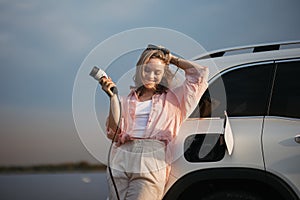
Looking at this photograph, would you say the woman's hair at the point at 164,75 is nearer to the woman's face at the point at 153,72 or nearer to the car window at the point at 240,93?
the woman's face at the point at 153,72

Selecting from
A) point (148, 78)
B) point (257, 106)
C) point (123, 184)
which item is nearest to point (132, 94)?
point (148, 78)

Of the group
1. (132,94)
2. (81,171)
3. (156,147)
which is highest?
(132,94)

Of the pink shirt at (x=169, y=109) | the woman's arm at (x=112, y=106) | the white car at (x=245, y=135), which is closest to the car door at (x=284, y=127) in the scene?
the white car at (x=245, y=135)

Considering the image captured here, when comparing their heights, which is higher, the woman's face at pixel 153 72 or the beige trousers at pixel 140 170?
the woman's face at pixel 153 72

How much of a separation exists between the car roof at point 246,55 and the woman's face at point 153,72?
312 mm

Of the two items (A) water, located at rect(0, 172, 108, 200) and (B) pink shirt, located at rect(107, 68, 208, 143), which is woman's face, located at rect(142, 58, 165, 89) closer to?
(B) pink shirt, located at rect(107, 68, 208, 143)

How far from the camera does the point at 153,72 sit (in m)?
2.76

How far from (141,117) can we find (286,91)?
0.92m

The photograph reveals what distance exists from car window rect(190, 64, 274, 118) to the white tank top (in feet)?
0.95

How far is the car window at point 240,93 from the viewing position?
2811 mm

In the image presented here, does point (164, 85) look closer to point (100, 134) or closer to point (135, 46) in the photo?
point (135, 46)

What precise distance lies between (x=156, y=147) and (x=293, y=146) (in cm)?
80

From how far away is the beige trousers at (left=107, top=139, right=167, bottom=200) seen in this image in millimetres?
2635

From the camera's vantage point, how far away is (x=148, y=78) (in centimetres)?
278
